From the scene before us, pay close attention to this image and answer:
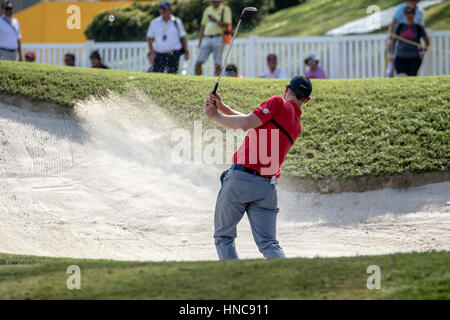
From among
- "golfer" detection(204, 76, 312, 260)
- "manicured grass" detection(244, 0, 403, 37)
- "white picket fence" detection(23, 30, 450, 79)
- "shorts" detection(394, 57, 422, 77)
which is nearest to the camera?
"golfer" detection(204, 76, 312, 260)

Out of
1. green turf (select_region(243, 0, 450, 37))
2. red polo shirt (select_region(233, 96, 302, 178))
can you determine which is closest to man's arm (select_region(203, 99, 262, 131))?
red polo shirt (select_region(233, 96, 302, 178))

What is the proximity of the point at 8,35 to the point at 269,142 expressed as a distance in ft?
35.9

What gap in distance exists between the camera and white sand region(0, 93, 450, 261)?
9.50 meters

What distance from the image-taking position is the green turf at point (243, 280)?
197 inches

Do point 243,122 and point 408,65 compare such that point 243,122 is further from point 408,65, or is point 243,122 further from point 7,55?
point 7,55

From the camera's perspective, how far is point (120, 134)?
11.9 m

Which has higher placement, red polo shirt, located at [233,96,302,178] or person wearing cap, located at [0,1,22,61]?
person wearing cap, located at [0,1,22,61]

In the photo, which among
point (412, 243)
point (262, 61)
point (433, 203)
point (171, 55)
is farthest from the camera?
point (262, 61)

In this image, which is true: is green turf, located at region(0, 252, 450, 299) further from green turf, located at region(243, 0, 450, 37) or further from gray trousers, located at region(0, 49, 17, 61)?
green turf, located at region(243, 0, 450, 37)

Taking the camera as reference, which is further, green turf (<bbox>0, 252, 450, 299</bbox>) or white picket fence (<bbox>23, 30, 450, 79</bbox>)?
white picket fence (<bbox>23, 30, 450, 79</bbox>)

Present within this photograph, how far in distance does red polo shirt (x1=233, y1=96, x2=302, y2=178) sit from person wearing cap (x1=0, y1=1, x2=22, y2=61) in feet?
34.9

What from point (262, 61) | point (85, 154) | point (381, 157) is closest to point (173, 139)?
point (85, 154)

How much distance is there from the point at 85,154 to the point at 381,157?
15.3ft
